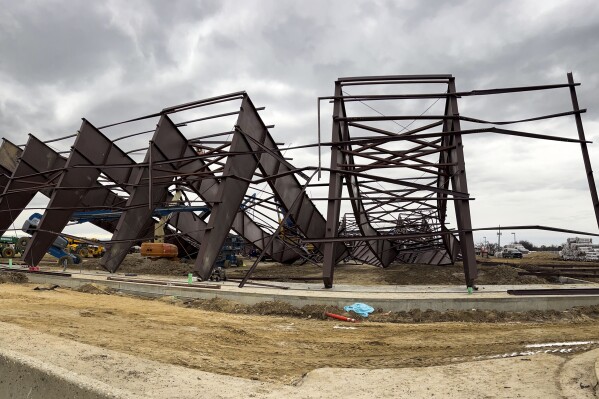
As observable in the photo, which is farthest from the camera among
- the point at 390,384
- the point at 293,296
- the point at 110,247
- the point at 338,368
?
the point at 110,247

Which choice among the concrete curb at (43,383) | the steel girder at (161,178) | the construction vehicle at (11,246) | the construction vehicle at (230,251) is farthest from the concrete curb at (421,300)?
the construction vehicle at (11,246)

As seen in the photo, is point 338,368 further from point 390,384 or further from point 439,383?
point 439,383

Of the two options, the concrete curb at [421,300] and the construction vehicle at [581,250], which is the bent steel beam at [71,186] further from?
the construction vehicle at [581,250]

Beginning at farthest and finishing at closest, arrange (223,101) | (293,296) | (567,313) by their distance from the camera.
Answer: (223,101) → (293,296) → (567,313)

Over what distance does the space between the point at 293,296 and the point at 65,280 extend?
10990 mm

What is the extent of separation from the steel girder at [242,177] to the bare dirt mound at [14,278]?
8.14m

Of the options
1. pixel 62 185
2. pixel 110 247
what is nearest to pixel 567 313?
pixel 110 247

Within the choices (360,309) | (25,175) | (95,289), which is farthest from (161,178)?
(25,175)

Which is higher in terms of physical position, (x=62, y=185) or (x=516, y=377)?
(x=62, y=185)

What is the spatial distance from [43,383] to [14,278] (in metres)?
17.6

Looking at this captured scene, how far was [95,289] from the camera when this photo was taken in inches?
655

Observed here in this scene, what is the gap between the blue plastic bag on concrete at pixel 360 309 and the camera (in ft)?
38.1

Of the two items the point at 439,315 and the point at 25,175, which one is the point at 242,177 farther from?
the point at 25,175

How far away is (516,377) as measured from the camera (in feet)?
18.3
